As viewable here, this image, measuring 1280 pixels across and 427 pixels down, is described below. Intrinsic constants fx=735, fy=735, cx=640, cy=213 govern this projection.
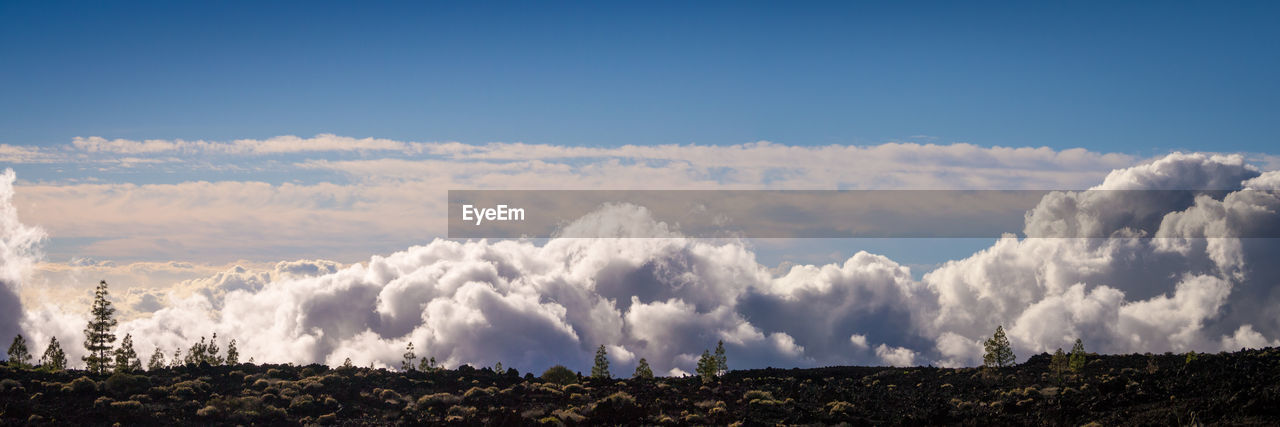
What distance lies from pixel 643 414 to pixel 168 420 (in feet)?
89.3

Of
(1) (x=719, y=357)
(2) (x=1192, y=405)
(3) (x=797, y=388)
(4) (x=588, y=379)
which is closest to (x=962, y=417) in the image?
(2) (x=1192, y=405)

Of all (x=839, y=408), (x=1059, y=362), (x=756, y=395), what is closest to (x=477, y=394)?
(x=756, y=395)

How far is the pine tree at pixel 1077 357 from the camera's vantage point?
176 feet

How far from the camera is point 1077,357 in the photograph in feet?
180

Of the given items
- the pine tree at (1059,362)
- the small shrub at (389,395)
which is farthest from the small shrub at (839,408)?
the small shrub at (389,395)

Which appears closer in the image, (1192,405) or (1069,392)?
(1192,405)

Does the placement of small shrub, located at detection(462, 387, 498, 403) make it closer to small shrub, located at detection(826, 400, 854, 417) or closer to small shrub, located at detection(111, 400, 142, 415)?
small shrub, located at detection(111, 400, 142, 415)

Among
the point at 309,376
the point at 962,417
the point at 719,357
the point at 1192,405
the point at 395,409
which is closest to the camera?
the point at 1192,405

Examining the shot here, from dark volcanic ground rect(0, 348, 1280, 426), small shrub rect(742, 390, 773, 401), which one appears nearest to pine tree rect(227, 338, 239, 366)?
dark volcanic ground rect(0, 348, 1280, 426)

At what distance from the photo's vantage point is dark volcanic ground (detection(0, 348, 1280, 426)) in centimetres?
3831

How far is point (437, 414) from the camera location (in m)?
46.5

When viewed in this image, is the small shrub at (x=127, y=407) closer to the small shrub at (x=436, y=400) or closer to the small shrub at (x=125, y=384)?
the small shrub at (x=125, y=384)

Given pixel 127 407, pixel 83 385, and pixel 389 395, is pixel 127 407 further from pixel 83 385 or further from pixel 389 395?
pixel 389 395

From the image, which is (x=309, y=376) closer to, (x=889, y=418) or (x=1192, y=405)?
(x=889, y=418)
